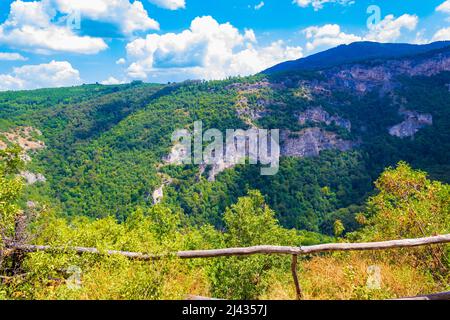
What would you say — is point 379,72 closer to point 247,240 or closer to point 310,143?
point 310,143

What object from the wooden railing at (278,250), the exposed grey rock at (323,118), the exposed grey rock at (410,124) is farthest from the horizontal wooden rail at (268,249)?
the exposed grey rock at (410,124)

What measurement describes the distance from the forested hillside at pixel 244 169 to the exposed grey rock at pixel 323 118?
54 cm

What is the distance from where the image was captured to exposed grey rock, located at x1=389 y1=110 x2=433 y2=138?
381 feet

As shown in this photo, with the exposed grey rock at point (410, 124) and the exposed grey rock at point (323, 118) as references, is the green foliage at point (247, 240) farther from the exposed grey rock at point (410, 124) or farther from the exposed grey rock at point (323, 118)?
the exposed grey rock at point (410, 124)

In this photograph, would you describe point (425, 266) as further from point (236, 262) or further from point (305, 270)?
point (236, 262)

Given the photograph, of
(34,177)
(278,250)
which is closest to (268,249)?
(278,250)

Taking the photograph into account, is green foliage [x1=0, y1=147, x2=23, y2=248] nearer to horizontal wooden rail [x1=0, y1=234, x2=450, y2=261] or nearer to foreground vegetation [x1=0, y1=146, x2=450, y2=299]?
foreground vegetation [x1=0, y1=146, x2=450, y2=299]

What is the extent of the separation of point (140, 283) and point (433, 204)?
838 centimetres

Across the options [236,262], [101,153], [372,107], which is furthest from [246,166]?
[236,262]

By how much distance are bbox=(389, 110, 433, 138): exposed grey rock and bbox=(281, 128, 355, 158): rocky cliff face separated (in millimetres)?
18220

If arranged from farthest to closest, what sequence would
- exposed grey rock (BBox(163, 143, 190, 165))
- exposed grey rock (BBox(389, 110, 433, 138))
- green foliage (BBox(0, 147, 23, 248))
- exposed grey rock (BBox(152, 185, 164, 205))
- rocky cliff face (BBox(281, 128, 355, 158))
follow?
exposed grey rock (BBox(389, 110, 433, 138)) → rocky cliff face (BBox(281, 128, 355, 158)) → exposed grey rock (BBox(163, 143, 190, 165)) → exposed grey rock (BBox(152, 185, 164, 205)) → green foliage (BBox(0, 147, 23, 248))

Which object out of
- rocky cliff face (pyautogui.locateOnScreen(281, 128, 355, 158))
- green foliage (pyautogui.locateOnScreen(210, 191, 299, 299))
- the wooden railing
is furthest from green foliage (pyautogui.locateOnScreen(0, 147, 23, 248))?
rocky cliff face (pyautogui.locateOnScreen(281, 128, 355, 158))

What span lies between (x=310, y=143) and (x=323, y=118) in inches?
777

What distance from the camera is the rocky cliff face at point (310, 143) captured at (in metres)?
110
